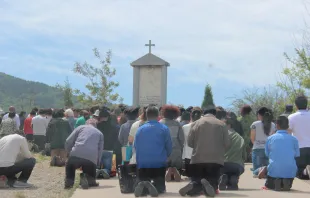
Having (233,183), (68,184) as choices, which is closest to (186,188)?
(233,183)

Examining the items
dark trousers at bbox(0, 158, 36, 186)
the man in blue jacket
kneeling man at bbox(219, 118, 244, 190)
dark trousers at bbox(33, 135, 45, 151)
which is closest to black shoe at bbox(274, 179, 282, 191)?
kneeling man at bbox(219, 118, 244, 190)

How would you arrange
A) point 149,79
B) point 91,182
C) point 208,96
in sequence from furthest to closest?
1. point 208,96
2. point 149,79
3. point 91,182

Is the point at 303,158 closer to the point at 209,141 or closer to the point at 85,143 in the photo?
the point at 209,141

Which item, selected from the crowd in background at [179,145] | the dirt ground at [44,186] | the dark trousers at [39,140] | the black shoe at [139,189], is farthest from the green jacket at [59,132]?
the black shoe at [139,189]

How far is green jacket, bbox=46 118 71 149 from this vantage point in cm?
1631

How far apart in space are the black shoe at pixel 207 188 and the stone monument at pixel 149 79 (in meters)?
15.3

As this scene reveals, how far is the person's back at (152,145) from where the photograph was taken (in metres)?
9.56

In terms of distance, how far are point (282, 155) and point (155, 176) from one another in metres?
2.39

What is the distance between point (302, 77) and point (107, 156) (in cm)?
1256

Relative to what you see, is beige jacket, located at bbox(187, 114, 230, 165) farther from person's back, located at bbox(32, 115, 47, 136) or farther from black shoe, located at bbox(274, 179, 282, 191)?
person's back, located at bbox(32, 115, 47, 136)

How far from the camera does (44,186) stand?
40.7ft

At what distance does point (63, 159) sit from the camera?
16641 millimetres

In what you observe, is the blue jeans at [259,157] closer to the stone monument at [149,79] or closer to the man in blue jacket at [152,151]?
the man in blue jacket at [152,151]

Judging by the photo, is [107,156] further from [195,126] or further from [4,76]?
[4,76]
